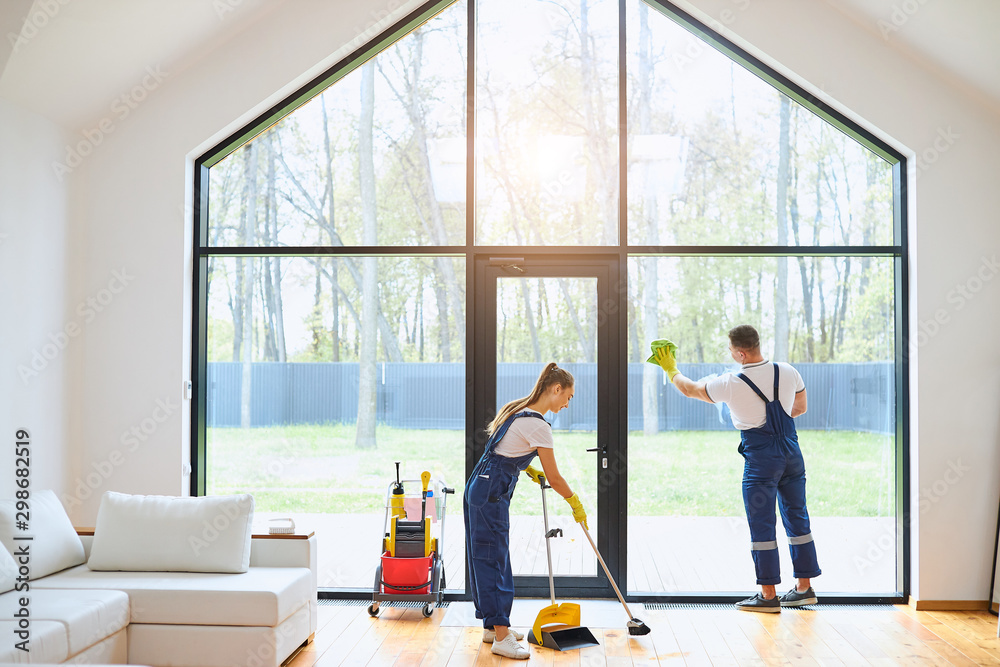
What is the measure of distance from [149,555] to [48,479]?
3.93ft

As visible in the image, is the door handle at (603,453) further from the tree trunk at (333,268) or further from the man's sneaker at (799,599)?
the tree trunk at (333,268)

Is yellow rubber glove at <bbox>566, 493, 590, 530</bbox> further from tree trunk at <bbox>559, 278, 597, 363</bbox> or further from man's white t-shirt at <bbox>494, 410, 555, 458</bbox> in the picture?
tree trunk at <bbox>559, 278, 597, 363</bbox>

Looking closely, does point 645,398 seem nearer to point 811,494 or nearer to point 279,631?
point 811,494

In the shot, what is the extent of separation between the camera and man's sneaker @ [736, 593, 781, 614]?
4742mm

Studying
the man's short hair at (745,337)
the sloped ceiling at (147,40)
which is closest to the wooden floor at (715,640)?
the man's short hair at (745,337)

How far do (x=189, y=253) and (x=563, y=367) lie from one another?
2453 millimetres

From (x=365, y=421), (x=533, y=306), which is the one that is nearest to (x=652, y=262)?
(x=533, y=306)

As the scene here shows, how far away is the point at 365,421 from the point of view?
512cm

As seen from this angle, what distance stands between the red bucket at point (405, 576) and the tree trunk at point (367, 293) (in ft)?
2.66

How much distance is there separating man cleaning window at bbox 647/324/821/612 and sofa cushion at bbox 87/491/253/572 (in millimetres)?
2592

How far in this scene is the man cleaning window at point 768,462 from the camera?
4723 millimetres

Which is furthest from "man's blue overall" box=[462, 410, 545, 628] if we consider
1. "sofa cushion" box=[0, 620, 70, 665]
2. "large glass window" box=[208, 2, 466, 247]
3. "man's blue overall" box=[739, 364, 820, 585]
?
"sofa cushion" box=[0, 620, 70, 665]

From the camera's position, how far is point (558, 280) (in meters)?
5.12

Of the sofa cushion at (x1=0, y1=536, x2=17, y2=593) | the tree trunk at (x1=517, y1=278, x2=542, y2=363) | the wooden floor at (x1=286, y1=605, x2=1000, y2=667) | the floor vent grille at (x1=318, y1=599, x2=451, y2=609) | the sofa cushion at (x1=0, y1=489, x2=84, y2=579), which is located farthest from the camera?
the tree trunk at (x1=517, y1=278, x2=542, y2=363)
